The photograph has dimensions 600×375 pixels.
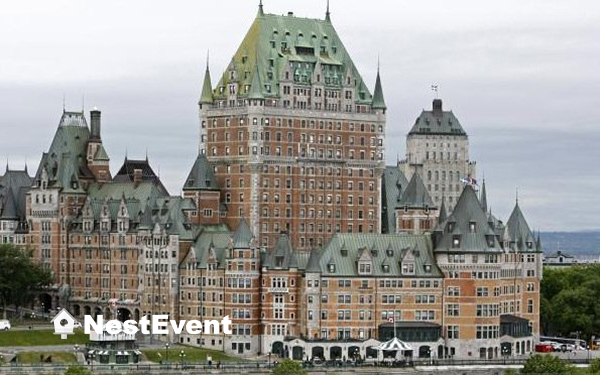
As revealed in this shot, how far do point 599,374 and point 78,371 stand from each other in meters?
53.5

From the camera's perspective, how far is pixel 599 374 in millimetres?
199875

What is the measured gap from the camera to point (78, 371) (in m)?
200
